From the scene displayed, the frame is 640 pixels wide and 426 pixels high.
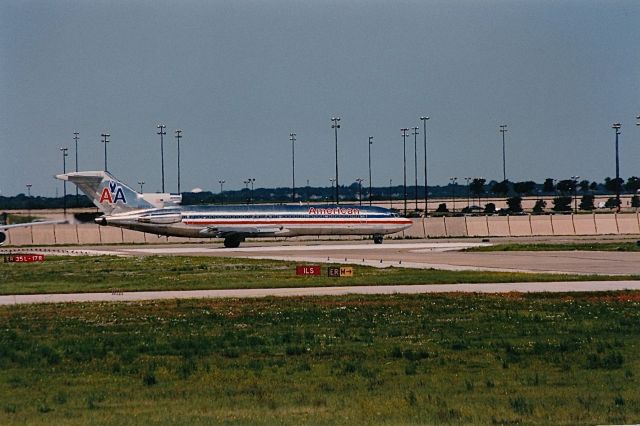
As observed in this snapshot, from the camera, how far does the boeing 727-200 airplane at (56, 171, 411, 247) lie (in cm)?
8388

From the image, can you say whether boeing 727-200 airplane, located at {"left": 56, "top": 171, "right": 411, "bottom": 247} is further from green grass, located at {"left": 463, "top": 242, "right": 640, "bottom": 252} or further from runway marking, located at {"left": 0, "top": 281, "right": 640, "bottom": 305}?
runway marking, located at {"left": 0, "top": 281, "right": 640, "bottom": 305}

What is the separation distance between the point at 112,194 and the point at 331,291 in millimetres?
48571

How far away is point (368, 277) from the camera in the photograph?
4612cm

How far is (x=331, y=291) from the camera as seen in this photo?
39.3 meters

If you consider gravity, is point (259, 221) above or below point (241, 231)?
above

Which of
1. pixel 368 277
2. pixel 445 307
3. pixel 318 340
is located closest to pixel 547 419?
pixel 318 340

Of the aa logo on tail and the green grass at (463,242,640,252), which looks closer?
the green grass at (463,242,640,252)

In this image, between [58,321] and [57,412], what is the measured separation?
42.5 feet

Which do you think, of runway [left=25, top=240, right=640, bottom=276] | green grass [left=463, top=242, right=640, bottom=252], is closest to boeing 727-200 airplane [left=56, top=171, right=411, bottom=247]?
runway [left=25, top=240, right=640, bottom=276]

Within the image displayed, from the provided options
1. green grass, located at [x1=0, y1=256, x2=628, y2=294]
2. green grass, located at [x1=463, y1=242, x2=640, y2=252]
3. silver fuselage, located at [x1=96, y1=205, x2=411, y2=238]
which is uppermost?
silver fuselage, located at [x1=96, y1=205, x2=411, y2=238]

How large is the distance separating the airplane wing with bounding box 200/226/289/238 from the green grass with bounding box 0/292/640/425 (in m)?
52.5

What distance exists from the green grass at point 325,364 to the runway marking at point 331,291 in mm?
4787

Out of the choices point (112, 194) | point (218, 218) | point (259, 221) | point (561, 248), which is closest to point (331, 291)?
point (561, 248)

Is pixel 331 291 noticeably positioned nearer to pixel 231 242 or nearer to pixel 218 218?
pixel 218 218
